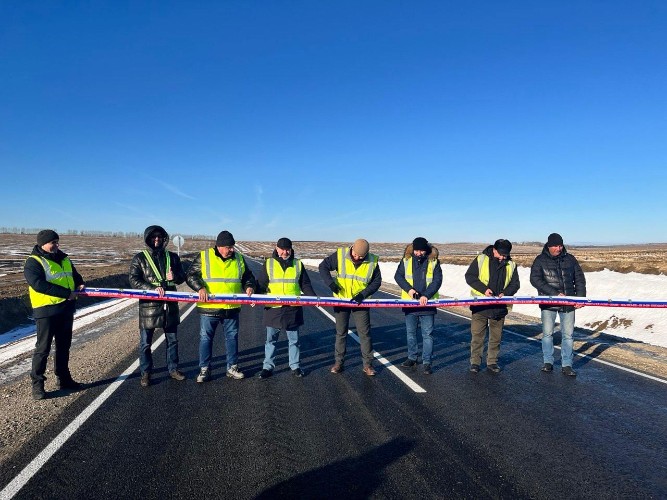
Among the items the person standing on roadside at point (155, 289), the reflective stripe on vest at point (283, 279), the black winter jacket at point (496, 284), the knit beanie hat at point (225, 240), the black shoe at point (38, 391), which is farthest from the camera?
the black winter jacket at point (496, 284)

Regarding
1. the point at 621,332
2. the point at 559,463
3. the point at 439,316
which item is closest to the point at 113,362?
the point at 559,463

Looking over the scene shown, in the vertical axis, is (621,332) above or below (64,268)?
below

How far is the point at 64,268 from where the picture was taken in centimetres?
596

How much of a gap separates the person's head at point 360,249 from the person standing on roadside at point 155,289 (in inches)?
110

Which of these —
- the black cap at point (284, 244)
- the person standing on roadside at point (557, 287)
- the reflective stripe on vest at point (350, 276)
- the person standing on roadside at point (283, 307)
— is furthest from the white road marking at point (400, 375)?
the black cap at point (284, 244)

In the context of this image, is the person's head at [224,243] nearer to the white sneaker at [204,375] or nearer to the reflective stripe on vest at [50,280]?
the white sneaker at [204,375]

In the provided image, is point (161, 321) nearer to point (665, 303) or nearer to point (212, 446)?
point (212, 446)

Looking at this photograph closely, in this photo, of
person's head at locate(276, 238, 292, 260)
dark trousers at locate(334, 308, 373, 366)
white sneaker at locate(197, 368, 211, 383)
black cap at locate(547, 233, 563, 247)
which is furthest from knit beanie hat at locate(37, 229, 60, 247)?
black cap at locate(547, 233, 563, 247)

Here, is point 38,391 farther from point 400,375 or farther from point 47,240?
point 400,375

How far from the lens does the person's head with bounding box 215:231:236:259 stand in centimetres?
634

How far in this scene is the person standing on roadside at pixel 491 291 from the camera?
712 centimetres

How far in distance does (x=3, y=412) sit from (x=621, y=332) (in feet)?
51.4

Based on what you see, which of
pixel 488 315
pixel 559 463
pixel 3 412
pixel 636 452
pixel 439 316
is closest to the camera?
pixel 559 463

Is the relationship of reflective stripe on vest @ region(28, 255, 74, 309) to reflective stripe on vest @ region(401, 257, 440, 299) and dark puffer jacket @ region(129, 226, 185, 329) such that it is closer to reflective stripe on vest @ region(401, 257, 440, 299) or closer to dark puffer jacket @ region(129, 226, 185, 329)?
dark puffer jacket @ region(129, 226, 185, 329)
